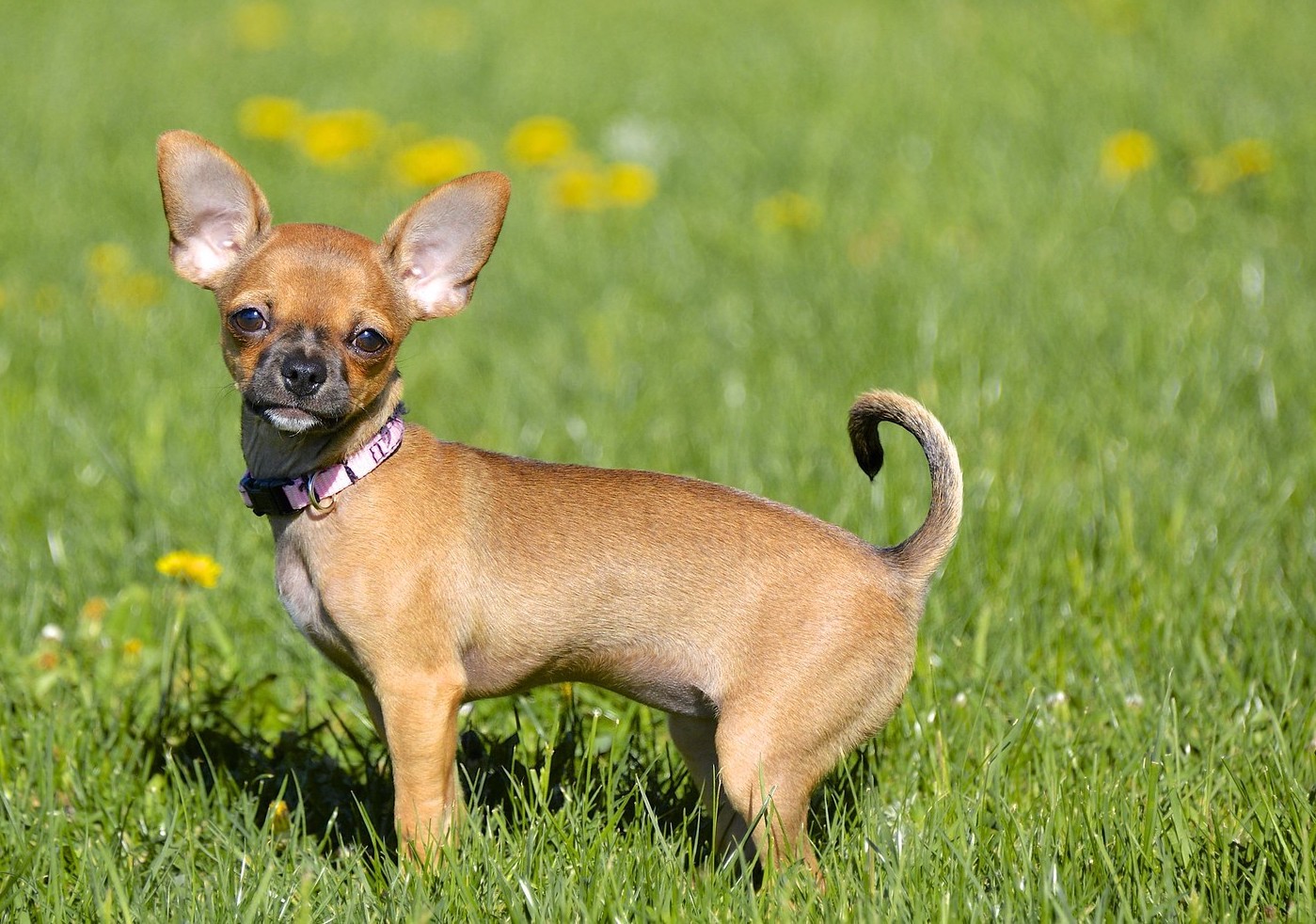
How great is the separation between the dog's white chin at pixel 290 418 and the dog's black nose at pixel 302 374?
0.04m

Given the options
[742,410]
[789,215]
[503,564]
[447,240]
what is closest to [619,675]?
[503,564]

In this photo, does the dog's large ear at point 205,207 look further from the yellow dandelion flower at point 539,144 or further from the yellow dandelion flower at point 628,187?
the yellow dandelion flower at point 539,144

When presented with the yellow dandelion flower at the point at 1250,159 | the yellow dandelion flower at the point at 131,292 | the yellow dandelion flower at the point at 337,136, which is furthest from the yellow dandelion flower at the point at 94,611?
the yellow dandelion flower at the point at 1250,159

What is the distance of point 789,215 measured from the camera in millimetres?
8055

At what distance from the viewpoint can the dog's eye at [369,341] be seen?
344 cm

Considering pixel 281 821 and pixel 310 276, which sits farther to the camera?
pixel 281 821

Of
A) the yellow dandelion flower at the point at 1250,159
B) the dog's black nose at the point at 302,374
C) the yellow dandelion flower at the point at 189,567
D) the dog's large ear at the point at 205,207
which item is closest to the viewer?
the dog's black nose at the point at 302,374

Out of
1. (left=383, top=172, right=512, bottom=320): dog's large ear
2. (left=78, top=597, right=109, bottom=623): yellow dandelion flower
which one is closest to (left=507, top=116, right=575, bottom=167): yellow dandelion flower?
(left=78, top=597, right=109, bottom=623): yellow dandelion flower

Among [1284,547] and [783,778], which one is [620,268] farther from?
[783,778]

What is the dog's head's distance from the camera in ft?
10.8

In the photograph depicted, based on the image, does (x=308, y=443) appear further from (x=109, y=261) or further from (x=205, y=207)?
(x=109, y=261)

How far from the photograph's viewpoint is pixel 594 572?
3.48 m

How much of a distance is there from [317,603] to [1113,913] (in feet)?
6.12

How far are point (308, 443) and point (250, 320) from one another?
32cm
